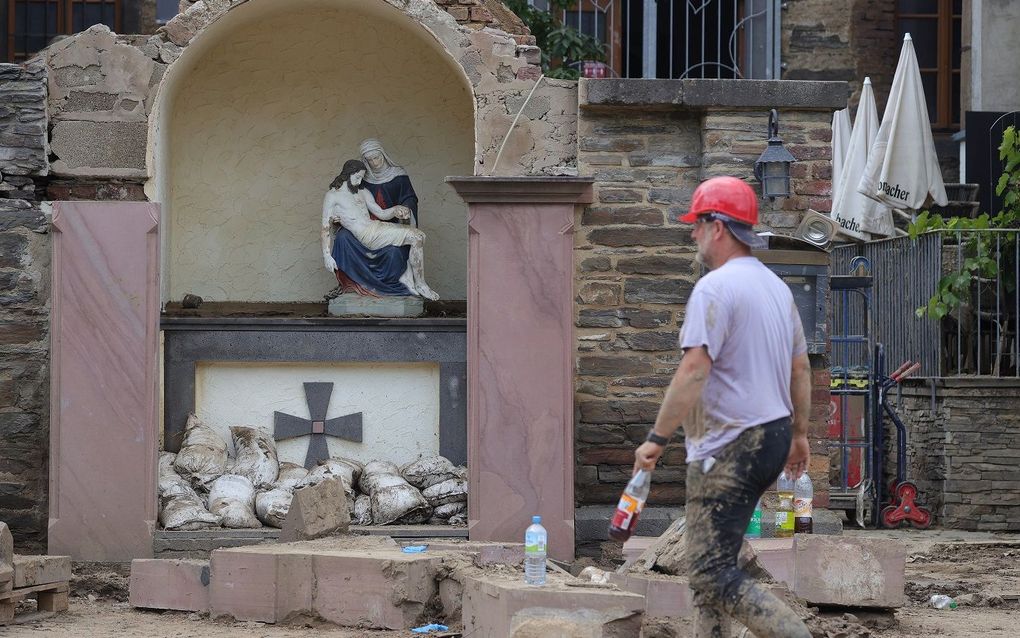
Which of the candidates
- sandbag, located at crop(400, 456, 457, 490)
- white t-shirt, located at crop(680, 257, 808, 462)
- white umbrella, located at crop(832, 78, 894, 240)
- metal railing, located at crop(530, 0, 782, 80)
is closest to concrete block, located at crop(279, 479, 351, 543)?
sandbag, located at crop(400, 456, 457, 490)

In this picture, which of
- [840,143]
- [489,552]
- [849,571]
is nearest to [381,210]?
[489,552]

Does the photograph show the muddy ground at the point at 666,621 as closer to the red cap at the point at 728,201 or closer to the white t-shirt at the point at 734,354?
the white t-shirt at the point at 734,354

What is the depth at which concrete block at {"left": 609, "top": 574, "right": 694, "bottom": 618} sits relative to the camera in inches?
265

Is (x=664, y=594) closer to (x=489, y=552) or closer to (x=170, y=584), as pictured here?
(x=489, y=552)

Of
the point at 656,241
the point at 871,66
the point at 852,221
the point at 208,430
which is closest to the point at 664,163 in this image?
the point at 656,241

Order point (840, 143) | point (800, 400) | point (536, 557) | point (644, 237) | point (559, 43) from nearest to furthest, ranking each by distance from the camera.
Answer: point (800, 400), point (536, 557), point (644, 237), point (559, 43), point (840, 143)

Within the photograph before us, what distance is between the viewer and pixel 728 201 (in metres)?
5.36

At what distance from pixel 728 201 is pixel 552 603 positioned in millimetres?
1763

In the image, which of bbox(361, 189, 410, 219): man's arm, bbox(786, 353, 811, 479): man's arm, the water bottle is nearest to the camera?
bbox(786, 353, 811, 479): man's arm

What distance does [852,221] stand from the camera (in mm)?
15312

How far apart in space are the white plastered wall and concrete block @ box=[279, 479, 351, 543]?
3.03 meters

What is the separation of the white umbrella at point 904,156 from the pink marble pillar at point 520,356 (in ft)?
22.0

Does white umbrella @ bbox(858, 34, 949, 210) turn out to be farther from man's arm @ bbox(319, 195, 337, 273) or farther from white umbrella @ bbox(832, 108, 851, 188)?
man's arm @ bbox(319, 195, 337, 273)

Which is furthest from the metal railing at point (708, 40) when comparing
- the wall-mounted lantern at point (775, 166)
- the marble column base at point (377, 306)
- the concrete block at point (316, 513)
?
the concrete block at point (316, 513)
